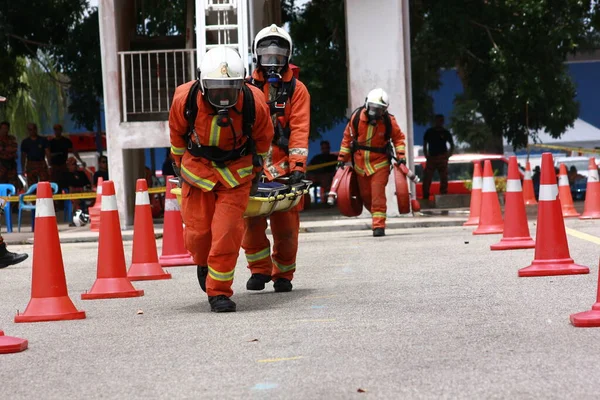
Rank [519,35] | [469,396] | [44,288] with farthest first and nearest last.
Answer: [519,35]
[44,288]
[469,396]

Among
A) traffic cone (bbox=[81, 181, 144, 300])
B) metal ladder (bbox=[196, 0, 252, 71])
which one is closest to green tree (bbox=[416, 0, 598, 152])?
metal ladder (bbox=[196, 0, 252, 71])

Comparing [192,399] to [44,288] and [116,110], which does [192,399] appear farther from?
[116,110]

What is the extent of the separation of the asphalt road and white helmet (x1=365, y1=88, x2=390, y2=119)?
16.5 feet

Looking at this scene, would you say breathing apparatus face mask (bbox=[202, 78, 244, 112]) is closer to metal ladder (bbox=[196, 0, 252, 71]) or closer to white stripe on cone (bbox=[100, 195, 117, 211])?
white stripe on cone (bbox=[100, 195, 117, 211])

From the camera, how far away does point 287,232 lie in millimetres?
9688

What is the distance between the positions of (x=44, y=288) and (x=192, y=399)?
329 cm

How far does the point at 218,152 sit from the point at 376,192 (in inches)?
306

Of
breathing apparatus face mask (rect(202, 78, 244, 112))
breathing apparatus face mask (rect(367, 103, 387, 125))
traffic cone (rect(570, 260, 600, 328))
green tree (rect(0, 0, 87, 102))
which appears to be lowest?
traffic cone (rect(570, 260, 600, 328))

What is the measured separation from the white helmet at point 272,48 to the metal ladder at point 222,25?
10176 millimetres

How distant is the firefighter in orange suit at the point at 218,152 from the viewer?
8.40m

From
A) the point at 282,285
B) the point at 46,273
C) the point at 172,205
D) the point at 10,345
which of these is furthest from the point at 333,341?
the point at 172,205

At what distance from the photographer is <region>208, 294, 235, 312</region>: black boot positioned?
8.45 m

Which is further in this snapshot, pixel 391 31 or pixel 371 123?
pixel 391 31

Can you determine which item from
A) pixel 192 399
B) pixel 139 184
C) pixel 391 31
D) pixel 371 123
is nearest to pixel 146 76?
pixel 391 31
